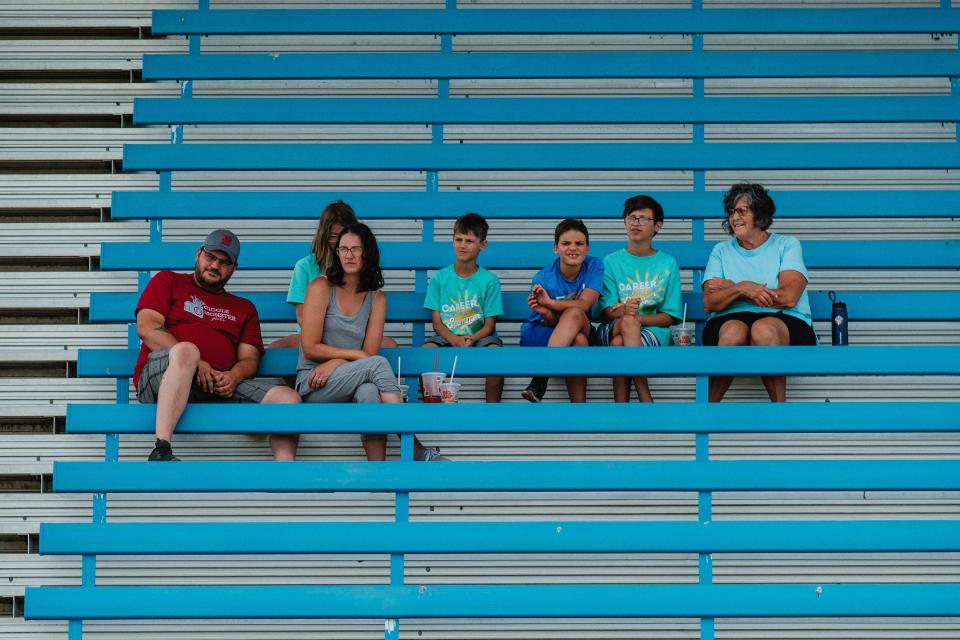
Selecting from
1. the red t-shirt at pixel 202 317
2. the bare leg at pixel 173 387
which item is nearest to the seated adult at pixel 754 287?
the red t-shirt at pixel 202 317

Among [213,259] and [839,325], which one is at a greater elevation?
[213,259]

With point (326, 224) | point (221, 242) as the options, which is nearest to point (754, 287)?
point (326, 224)

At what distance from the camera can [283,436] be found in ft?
12.9

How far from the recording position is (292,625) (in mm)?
3871

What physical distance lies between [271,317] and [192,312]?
406 millimetres

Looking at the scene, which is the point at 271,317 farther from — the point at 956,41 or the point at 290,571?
the point at 956,41

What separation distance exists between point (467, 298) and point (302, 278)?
53 cm

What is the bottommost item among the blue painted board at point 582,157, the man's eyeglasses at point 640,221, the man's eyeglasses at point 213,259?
the man's eyeglasses at point 213,259

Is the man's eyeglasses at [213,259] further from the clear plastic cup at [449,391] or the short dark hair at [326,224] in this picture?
the clear plastic cup at [449,391]

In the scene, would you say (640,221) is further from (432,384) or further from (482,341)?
(432,384)

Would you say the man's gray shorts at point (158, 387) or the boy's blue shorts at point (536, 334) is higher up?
the boy's blue shorts at point (536, 334)

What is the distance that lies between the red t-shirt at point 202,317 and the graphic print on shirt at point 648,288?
3.92ft

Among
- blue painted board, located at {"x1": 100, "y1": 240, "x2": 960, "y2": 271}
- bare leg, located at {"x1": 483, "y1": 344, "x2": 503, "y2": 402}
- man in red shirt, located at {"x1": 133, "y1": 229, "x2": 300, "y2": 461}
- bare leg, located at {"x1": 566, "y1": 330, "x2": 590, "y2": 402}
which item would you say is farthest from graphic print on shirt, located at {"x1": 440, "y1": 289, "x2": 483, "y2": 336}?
man in red shirt, located at {"x1": 133, "y1": 229, "x2": 300, "y2": 461}

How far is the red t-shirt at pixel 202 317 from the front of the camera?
3.92 m
